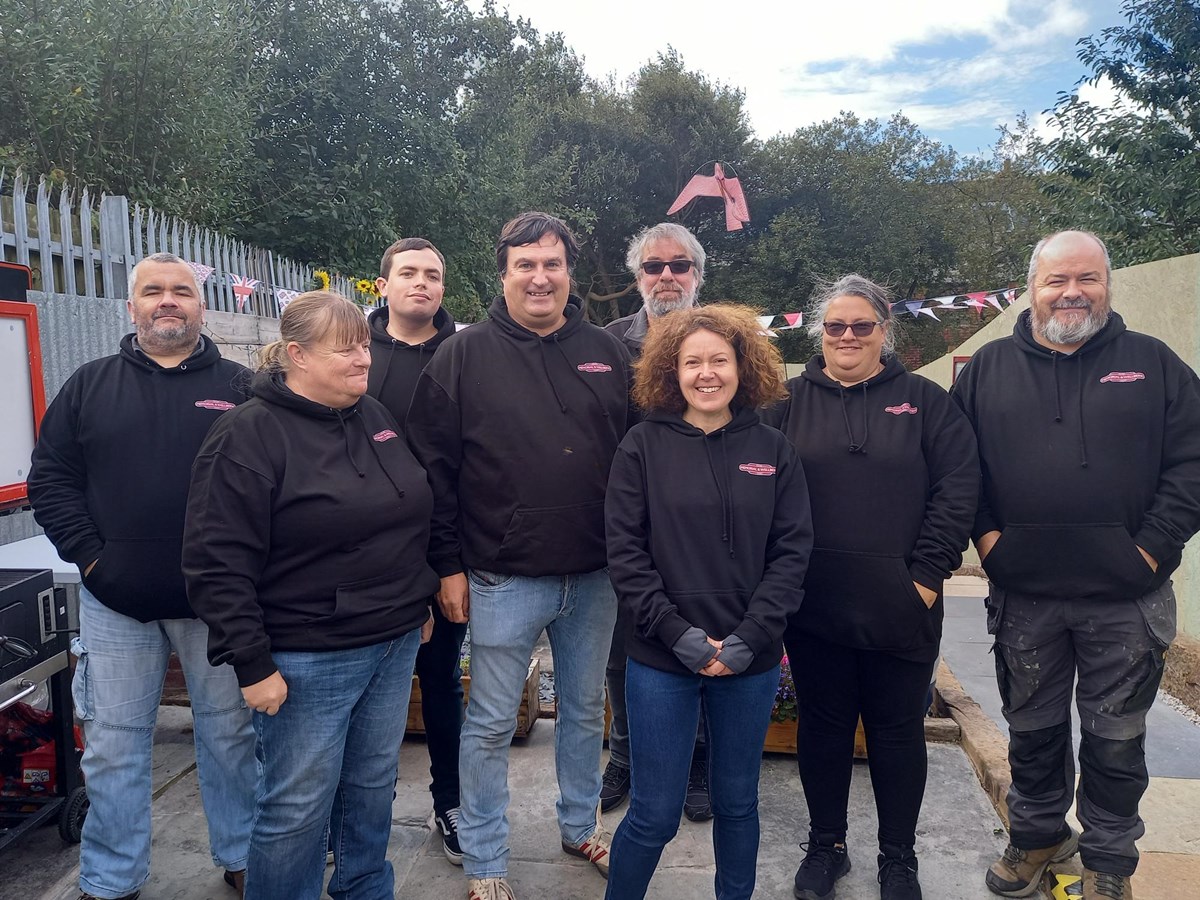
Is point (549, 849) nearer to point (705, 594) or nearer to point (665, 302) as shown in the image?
point (705, 594)

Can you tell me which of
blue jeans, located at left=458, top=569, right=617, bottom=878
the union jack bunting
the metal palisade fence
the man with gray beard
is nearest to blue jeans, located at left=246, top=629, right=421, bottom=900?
blue jeans, located at left=458, top=569, right=617, bottom=878

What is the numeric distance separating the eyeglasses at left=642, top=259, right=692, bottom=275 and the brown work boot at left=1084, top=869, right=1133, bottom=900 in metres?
2.40

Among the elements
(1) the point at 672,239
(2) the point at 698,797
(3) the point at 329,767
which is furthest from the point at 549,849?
(1) the point at 672,239

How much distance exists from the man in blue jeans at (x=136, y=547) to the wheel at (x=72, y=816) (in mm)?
446

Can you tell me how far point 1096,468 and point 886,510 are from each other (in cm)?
63

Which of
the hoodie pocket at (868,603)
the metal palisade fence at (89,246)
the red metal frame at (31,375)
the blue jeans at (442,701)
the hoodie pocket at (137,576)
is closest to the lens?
the hoodie pocket at (137,576)

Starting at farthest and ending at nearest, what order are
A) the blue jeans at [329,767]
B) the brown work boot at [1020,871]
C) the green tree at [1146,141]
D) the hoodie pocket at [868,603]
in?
1. the green tree at [1146,141]
2. the brown work boot at [1020,871]
3. the hoodie pocket at [868,603]
4. the blue jeans at [329,767]

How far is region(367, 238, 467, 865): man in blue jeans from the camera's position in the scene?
2.94m

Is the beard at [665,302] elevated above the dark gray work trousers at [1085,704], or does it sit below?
above

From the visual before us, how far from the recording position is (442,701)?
9.70 ft

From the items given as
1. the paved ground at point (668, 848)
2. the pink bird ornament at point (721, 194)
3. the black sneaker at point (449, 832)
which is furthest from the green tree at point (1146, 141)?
the black sneaker at point (449, 832)

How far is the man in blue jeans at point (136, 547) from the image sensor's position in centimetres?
245

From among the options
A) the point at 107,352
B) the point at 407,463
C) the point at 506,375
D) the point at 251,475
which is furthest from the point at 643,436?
the point at 107,352

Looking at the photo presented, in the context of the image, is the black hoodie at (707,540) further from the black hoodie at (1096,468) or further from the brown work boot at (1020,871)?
the brown work boot at (1020,871)
